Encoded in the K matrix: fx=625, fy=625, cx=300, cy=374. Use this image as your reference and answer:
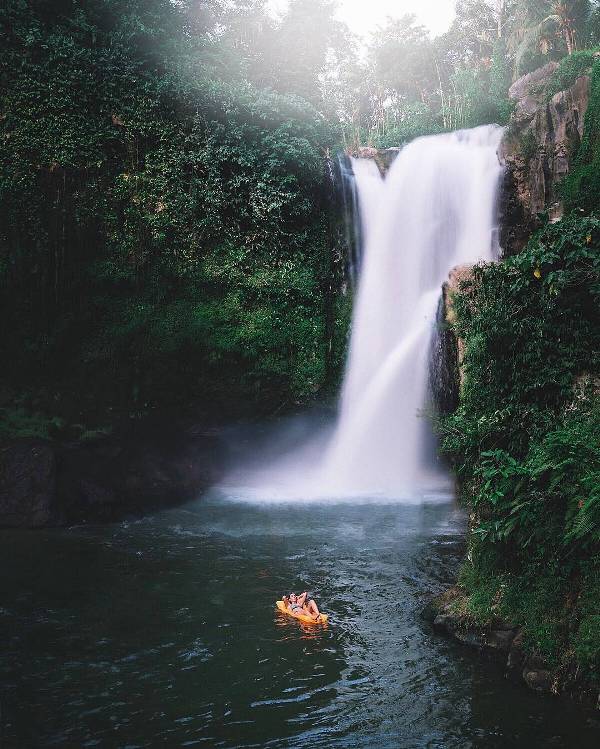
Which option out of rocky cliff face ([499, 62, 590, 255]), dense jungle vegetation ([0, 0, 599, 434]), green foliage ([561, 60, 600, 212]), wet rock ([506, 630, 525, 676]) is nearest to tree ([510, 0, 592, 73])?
rocky cliff face ([499, 62, 590, 255])

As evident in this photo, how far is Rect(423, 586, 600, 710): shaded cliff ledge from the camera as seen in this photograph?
16.8ft

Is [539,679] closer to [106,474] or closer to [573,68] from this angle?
[106,474]

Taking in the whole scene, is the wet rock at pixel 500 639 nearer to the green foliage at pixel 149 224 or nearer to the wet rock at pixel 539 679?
the wet rock at pixel 539 679

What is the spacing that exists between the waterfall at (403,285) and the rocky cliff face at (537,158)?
17.6 inches

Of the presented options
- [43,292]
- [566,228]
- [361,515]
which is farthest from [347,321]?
[566,228]

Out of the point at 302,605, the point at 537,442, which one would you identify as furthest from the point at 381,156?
the point at 302,605

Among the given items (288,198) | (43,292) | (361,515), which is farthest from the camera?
(288,198)

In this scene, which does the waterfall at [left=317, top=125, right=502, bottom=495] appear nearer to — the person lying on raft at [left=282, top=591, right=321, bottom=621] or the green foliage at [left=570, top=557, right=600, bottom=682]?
the person lying on raft at [left=282, top=591, right=321, bottom=621]

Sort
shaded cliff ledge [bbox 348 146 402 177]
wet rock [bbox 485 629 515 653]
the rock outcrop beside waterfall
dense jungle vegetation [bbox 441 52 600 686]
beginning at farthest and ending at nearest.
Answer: shaded cliff ledge [bbox 348 146 402 177] → the rock outcrop beside waterfall → wet rock [bbox 485 629 515 653] → dense jungle vegetation [bbox 441 52 600 686]

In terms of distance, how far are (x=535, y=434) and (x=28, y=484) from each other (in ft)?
31.7

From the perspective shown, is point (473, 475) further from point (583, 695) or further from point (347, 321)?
point (347, 321)

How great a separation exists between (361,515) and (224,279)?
20.4ft

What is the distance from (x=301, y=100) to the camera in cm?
1581

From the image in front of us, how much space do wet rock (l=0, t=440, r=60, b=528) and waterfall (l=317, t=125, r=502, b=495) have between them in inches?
232
